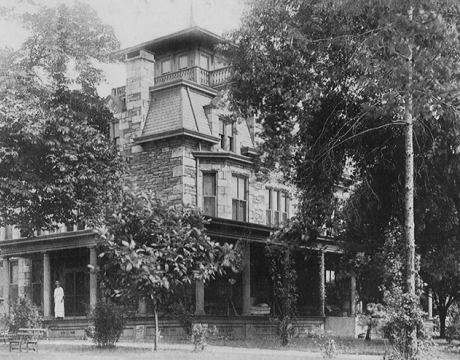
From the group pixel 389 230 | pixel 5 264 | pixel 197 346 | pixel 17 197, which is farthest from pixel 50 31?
pixel 5 264

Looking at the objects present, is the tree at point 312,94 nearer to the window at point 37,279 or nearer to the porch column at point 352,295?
the porch column at point 352,295

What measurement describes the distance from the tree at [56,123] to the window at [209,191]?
6624 mm

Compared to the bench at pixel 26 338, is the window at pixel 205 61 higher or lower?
higher

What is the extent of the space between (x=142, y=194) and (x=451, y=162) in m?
9.63

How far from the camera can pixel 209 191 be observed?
3080 cm

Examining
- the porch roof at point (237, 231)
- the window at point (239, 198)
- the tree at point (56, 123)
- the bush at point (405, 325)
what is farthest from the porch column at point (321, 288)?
the bush at point (405, 325)

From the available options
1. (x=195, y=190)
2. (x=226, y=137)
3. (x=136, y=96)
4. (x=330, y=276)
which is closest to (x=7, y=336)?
(x=195, y=190)

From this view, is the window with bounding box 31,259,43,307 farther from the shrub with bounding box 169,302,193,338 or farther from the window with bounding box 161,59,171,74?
the shrub with bounding box 169,302,193,338

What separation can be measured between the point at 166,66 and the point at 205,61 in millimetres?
2158

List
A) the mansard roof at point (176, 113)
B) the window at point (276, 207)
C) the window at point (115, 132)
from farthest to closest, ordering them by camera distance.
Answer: the window at point (276, 207), the window at point (115, 132), the mansard roof at point (176, 113)

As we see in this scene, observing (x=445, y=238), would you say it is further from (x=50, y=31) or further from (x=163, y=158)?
(x=50, y=31)

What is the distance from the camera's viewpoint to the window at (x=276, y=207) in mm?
33438

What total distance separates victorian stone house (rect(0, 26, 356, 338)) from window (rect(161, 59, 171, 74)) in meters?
0.05

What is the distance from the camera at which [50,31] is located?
2284 cm
